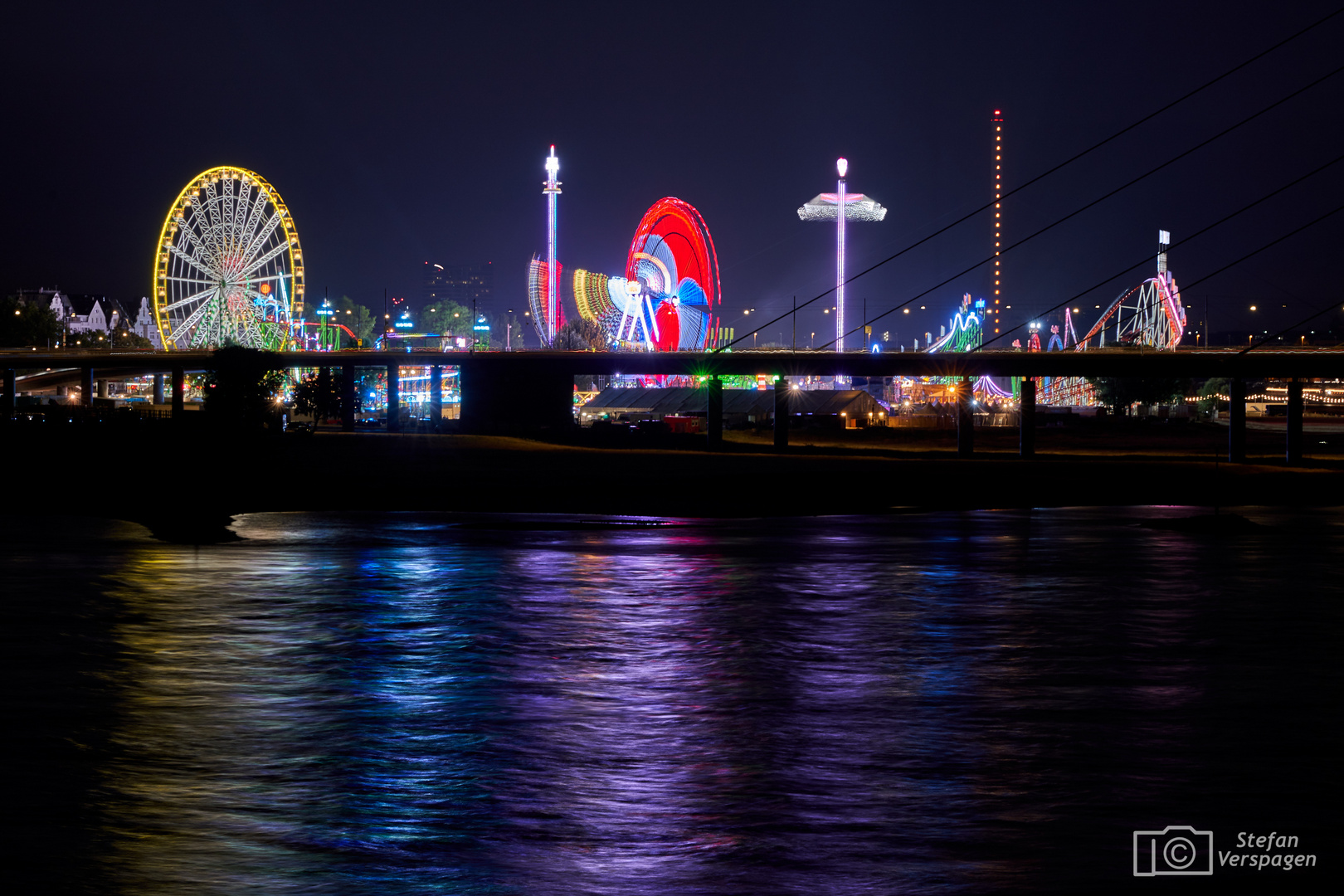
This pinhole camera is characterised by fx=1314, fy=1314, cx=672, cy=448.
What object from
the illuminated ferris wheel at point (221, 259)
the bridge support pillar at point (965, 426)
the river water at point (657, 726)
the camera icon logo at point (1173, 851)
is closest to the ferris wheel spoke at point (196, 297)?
the illuminated ferris wheel at point (221, 259)

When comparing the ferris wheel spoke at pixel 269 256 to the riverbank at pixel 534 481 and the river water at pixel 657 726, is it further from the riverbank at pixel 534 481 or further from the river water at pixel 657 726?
the river water at pixel 657 726

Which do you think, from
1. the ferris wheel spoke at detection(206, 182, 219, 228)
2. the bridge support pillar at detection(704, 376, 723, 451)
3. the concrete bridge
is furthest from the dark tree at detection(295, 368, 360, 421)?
the bridge support pillar at detection(704, 376, 723, 451)

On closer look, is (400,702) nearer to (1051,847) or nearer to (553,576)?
(1051,847)

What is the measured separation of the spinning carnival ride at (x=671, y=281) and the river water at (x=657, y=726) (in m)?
122

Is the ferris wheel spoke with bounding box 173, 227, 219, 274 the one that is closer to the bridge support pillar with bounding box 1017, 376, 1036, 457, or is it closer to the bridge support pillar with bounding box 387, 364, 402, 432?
the bridge support pillar with bounding box 387, 364, 402, 432

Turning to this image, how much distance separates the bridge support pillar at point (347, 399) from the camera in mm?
116875

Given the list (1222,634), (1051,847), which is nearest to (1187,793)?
(1051,847)

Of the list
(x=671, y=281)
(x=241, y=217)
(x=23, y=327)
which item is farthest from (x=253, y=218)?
(x=23, y=327)

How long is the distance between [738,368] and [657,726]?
10087cm

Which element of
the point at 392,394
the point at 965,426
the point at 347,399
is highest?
the point at 392,394

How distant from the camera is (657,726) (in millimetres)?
11148

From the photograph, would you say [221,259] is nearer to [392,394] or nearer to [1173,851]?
[392,394]

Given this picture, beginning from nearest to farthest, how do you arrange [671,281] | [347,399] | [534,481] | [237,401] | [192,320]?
[534,481]
[237,401]
[192,320]
[347,399]
[671,281]

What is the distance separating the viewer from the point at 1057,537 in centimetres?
2938
